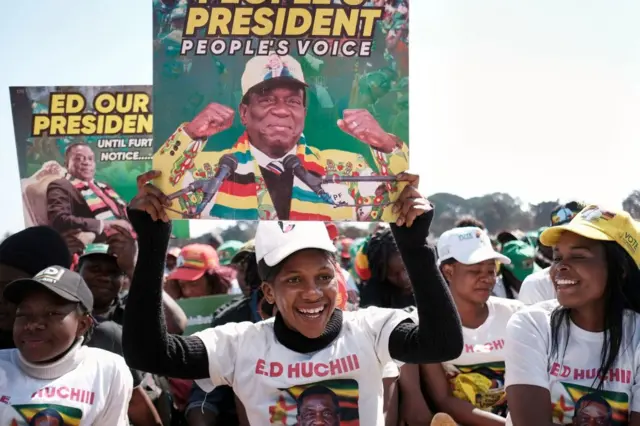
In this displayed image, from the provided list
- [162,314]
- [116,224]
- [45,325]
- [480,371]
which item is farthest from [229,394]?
[116,224]

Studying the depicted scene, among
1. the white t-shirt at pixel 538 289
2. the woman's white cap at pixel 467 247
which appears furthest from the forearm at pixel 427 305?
the white t-shirt at pixel 538 289

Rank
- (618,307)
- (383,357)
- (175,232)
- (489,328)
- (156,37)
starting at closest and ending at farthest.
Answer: (156,37) < (383,357) < (618,307) < (489,328) < (175,232)

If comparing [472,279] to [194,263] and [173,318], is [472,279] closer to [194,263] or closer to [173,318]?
[173,318]

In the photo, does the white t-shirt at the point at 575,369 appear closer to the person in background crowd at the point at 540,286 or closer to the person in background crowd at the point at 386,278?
the person in background crowd at the point at 540,286

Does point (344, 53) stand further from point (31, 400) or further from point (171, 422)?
point (171, 422)

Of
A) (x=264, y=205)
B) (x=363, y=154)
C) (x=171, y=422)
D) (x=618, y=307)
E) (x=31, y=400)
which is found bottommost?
(x=171, y=422)

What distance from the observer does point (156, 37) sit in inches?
106

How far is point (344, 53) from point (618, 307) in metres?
1.69

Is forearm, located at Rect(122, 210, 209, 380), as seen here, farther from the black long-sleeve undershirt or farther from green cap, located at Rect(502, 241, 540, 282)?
green cap, located at Rect(502, 241, 540, 282)

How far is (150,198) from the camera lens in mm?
2658

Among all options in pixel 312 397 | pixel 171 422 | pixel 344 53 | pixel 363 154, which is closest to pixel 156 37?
pixel 344 53

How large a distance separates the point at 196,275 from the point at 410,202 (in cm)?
403

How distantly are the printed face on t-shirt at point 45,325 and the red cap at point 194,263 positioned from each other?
2.83 metres

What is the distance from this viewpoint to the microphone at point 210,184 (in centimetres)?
267
